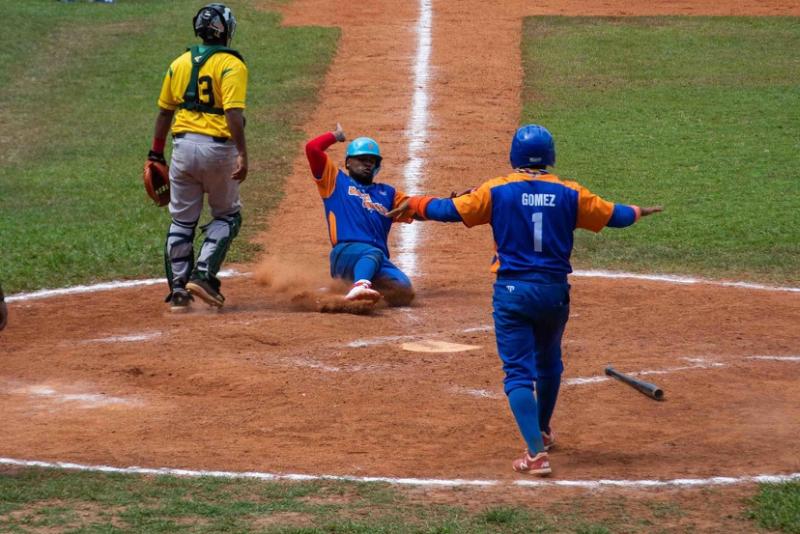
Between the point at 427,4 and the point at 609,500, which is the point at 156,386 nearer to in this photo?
the point at 609,500

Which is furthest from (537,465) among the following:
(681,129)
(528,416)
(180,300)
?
(681,129)

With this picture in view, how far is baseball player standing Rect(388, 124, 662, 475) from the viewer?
7414mm

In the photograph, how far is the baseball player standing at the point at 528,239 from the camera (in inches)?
292

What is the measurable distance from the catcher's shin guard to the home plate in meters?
1.84

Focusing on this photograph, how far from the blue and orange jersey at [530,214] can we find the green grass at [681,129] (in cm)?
521

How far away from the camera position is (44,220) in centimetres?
1423

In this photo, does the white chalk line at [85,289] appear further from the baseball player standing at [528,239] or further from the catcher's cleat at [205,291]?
the baseball player standing at [528,239]

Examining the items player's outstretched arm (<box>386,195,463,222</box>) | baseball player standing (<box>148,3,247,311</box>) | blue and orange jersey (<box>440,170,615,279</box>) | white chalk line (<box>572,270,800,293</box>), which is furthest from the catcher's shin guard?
blue and orange jersey (<box>440,170,615,279</box>)

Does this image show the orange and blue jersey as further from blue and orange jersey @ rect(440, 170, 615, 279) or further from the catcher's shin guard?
the catcher's shin guard

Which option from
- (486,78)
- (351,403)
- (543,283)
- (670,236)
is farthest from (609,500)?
(486,78)

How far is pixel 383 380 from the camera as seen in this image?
9.07 m

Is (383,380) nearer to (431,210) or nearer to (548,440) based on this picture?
(548,440)

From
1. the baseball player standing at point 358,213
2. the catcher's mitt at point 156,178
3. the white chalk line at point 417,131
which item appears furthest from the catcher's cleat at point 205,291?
the white chalk line at point 417,131

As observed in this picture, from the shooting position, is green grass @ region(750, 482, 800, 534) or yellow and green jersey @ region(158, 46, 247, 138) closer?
green grass @ region(750, 482, 800, 534)
